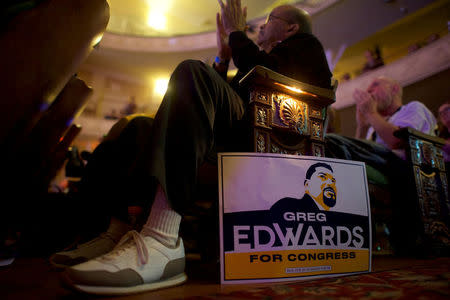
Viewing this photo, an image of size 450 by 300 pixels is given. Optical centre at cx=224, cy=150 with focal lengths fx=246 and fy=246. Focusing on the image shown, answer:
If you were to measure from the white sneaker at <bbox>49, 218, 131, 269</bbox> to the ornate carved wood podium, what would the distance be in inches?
22.3

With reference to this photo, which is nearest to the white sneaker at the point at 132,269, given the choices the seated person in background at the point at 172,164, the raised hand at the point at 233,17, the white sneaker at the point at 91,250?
the seated person in background at the point at 172,164

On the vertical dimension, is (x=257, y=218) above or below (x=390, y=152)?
below

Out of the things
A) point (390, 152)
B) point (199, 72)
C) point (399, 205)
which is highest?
point (199, 72)

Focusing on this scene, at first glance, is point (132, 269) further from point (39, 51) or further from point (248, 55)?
point (248, 55)

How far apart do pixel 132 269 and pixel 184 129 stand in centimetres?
36

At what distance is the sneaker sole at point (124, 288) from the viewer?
498 mm

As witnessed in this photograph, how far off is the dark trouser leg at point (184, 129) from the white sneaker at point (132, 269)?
4.5 inches

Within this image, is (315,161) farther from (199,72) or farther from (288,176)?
(199,72)

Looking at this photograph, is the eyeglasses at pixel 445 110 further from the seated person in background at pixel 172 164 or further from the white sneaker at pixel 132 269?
the white sneaker at pixel 132 269

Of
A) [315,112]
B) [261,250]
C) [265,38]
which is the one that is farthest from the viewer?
[265,38]

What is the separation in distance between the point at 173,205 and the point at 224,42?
103 centimetres

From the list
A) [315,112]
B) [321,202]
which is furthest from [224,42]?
[321,202]

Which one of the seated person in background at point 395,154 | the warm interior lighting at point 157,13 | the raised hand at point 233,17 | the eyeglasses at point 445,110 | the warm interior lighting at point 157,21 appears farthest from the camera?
the warm interior lighting at point 157,21

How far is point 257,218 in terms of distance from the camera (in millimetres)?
667
